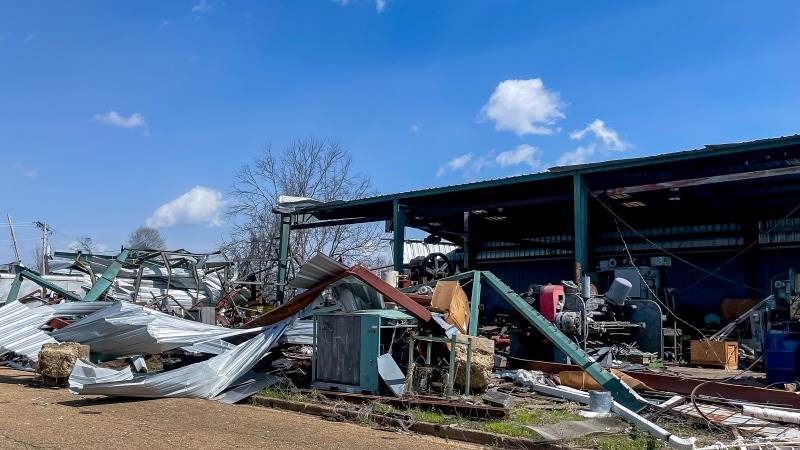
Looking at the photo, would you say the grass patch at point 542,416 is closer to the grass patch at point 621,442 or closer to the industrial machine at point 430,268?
A: the grass patch at point 621,442

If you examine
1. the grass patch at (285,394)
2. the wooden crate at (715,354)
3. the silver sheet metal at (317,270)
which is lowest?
the grass patch at (285,394)

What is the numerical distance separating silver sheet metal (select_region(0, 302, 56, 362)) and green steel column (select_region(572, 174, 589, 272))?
1253 centimetres

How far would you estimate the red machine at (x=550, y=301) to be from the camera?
1484 centimetres

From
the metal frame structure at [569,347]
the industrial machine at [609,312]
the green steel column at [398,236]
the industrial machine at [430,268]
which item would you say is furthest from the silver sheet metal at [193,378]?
the green steel column at [398,236]

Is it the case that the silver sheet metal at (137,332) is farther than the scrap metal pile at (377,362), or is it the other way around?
the silver sheet metal at (137,332)

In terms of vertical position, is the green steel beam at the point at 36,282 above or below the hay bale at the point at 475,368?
above

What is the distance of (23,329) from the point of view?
579 inches

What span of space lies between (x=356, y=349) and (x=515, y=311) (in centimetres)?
575

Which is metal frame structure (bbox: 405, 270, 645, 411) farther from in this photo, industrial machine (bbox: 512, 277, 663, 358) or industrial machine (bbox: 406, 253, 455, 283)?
industrial machine (bbox: 406, 253, 455, 283)

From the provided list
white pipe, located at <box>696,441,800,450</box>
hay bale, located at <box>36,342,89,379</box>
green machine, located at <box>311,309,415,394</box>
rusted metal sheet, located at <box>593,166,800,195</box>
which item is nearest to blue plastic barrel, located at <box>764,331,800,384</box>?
white pipe, located at <box>696,441,800,450</box>

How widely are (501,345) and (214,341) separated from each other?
6899mm

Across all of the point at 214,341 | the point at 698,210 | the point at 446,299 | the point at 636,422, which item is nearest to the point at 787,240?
the point at 698,210

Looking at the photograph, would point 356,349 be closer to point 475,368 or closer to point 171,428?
point 475,368

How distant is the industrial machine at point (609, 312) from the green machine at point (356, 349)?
5033mm
